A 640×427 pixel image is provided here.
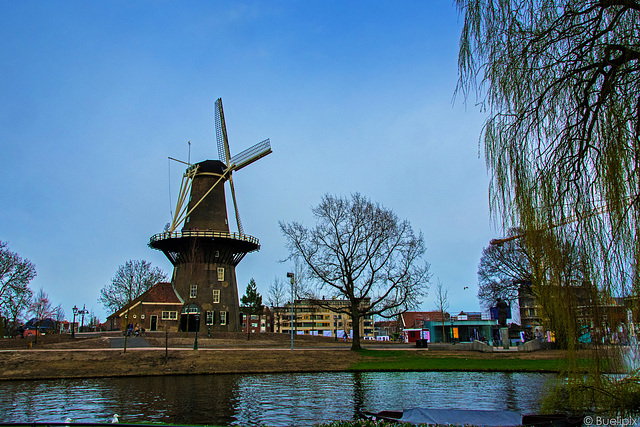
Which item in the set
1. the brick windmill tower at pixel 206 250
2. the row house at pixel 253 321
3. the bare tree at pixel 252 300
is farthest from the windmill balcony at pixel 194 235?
the bare tree at pixel 252 300

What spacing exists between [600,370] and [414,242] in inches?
1058

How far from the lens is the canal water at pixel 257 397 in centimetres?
1260

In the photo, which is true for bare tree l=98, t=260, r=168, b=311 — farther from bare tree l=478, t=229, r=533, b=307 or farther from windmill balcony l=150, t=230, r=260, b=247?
bare tree l=478, t=229, r=533, b=307

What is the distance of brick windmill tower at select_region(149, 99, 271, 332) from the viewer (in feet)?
168

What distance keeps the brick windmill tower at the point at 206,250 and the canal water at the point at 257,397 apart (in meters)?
28.2

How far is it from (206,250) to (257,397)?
3795 centimetres

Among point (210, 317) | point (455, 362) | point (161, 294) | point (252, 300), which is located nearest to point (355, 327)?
point (455, 362)

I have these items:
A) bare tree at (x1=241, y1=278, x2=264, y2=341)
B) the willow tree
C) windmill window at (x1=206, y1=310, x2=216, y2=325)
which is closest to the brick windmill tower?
windmill window at (x1=206, y1=310, x2=216, y2=325)

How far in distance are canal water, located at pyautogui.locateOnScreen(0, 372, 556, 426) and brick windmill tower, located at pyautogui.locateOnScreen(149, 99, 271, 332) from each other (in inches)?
1109

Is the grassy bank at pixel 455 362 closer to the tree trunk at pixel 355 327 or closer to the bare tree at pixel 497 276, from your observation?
the tree trunk at pixel 355 327

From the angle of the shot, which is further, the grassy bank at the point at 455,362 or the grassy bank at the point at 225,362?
the grassy bank at the point at 455,362

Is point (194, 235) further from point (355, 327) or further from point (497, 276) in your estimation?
point (497, 276)

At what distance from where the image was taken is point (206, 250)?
52781 mm

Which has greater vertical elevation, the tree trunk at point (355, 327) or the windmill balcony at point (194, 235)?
the windmill balcony at point (194, 235)
